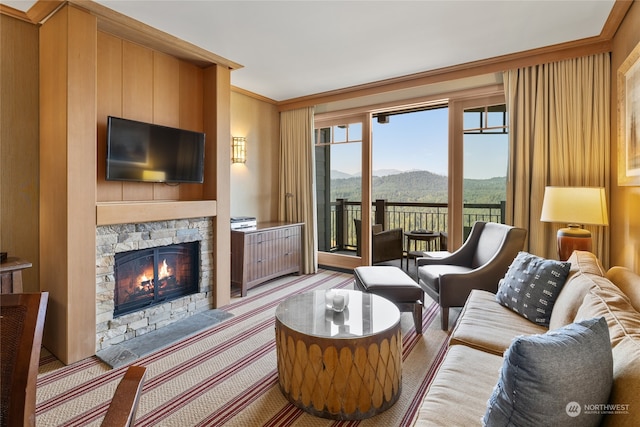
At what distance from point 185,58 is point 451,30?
2.59 m

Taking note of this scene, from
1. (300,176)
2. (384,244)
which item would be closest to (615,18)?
(384,244)

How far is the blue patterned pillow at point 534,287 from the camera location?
2.03m

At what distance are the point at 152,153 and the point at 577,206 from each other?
373 cm

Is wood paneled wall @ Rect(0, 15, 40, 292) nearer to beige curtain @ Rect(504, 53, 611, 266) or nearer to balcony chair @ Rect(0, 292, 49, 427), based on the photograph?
balcony chair @ Rect(0, 292, 49, 427)

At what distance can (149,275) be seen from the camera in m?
3.05

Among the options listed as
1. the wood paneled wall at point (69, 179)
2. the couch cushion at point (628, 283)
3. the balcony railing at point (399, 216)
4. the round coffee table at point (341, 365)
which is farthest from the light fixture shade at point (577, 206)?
the wood paneled wall at point (69, 179)

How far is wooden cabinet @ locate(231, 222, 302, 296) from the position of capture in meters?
3.97

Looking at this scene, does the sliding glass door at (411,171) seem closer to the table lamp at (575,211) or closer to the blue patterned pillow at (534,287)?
the table lamp at (575,211)

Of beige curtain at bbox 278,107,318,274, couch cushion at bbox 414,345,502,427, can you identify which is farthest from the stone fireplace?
couch cushion at bbox 414,345,502,427

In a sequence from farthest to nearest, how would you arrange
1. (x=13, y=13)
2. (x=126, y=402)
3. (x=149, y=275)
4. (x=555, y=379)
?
(x=149, y=275) → (x=13, y=13) → (x=555, y=379) → (x=126, y=402)

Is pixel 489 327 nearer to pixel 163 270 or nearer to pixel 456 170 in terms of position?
pixel 456 170

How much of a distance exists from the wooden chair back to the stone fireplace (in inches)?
86.8

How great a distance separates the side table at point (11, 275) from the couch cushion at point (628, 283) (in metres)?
3.54

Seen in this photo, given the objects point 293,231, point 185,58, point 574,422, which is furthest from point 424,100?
point 574,422
